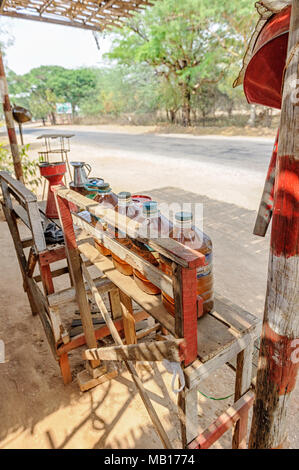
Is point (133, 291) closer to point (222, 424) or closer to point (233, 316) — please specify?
point (233, 316)

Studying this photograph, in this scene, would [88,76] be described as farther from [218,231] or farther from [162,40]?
[218,231]

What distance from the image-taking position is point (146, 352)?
1.33m

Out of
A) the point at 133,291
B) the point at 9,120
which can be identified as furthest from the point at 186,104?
the point at 133,291

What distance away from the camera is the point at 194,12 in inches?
650

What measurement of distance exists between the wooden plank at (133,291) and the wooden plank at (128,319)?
1.71ft

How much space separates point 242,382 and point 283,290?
0.72m

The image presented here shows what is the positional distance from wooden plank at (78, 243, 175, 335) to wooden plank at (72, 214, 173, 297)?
0.17m

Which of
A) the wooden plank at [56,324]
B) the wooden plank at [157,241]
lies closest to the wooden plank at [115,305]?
the wooden plank at [56,324]

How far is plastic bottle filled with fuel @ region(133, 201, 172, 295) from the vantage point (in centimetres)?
117

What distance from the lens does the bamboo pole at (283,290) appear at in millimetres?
888

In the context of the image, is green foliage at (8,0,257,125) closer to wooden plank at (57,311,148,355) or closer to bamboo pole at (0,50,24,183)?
bamboo pole at (0,50,24,183)

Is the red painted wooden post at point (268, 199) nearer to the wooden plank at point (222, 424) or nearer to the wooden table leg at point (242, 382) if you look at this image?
the wooden table leg at point (242, 382)

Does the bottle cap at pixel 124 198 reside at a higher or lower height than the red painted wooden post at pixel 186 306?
higher
